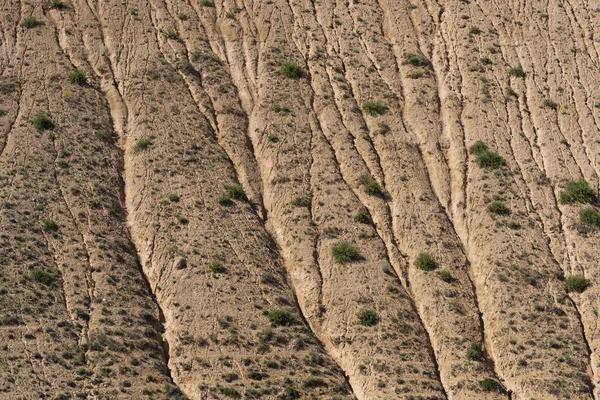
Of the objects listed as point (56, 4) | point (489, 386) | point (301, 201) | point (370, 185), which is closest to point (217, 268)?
point (301, 201)

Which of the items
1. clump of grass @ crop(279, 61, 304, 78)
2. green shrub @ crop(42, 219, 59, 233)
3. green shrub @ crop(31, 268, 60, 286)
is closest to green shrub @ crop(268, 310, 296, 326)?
green shrub @ crop(31, 268, 60, 286)

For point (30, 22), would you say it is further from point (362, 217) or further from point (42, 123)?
point (362, 217)

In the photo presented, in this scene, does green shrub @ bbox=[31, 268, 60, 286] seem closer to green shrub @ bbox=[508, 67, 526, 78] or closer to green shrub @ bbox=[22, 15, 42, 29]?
green shrub @ bbox=[22, 15, 42, 29]

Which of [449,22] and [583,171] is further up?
[449,22]

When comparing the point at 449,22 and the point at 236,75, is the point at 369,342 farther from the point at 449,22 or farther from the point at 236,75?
the point at 449,22

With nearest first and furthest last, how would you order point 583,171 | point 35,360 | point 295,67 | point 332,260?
1. point 35,360
2. point 332,260
3. point 583,171
4. point 295,67

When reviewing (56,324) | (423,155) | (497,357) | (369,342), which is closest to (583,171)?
(423,155)
